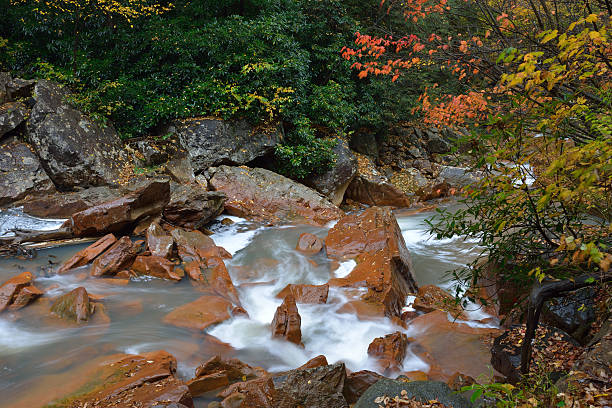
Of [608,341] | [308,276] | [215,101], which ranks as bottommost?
[308,276]

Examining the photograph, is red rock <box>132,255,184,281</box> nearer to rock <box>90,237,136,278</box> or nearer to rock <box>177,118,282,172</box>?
rock <box>90,237,136,278</box>

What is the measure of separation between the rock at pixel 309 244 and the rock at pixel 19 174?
20.4 ft

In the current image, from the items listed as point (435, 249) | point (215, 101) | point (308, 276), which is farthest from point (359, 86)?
point (308, 276)

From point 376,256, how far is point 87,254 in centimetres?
524

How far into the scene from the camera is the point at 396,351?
477 cm

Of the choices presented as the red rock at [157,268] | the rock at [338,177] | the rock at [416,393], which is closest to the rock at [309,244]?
the red rock at [157,268]

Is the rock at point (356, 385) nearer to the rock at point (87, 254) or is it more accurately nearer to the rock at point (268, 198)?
the rock at point (87, 254)

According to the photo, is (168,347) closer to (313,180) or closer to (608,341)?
(608,341)

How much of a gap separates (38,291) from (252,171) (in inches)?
278

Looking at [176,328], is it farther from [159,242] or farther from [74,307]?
[159,242]

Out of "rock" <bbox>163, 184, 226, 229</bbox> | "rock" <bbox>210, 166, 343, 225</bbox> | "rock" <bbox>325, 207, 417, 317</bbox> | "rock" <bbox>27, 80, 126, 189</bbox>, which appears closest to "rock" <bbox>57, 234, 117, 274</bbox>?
"rock" <bbox>163, 184, 226, 229</bbox>

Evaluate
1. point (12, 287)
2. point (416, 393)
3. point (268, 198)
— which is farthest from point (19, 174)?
point (416, 393)

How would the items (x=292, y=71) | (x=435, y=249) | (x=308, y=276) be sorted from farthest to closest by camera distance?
(x=292, y=71) → (x=435, y=249) → (x=308, y=276)

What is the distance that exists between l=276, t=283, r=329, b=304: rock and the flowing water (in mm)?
115
